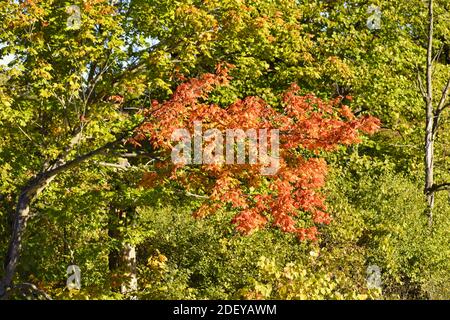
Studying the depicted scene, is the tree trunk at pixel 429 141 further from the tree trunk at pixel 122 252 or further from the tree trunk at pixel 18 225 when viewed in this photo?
the tree trunk at pixel 18 225

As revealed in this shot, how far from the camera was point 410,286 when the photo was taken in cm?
1469

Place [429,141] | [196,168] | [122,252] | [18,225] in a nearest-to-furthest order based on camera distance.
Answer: [196,168] < [18,225] < [122,252] < [429,141]

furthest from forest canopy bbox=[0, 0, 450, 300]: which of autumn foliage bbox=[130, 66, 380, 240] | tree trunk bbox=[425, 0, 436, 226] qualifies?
tree trunk bbox=[425, 0, 436, 226]

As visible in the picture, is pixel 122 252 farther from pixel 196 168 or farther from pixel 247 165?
pixel 247 165

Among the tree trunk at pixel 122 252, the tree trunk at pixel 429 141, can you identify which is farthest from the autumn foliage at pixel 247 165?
the tree trunk at pixel 429 141

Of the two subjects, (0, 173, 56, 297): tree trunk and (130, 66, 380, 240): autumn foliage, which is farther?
(0, 173, 56, 297): tree trunk

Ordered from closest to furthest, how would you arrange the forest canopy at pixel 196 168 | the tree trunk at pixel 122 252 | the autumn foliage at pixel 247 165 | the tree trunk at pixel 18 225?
the autumn foliage at pixel 247 165, the forest canopy at pixel 196 168, the tree trunk at pixel 18 225, the tree trunk at pixel 122 252

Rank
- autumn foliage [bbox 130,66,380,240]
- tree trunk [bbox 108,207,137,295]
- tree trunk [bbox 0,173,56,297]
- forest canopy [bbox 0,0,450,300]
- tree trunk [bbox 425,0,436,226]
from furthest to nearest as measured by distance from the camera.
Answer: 1. tree trunk [bbox 425,0,436,226]
2. tree trunk [bbox 108,207,137,295]
3. tree trunk [bbox 0,173,56,297]
4. forest canopy [bbox 0,0,450,300]
5. autumn foliage [bbox 130,66,380,240]

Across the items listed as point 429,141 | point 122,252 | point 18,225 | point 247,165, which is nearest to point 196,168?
point 247,165

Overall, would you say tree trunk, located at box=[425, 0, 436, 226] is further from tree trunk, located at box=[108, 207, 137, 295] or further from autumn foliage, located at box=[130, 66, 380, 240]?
tree trunk, located at box=[108, 207, 137, 295]

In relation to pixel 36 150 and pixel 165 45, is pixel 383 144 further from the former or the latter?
pixel 36 150

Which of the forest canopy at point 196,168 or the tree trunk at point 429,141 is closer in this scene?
the forest canopy at point 196,168

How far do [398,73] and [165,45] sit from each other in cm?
980

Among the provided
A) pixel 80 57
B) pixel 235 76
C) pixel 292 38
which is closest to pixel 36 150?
pixel 80 57
